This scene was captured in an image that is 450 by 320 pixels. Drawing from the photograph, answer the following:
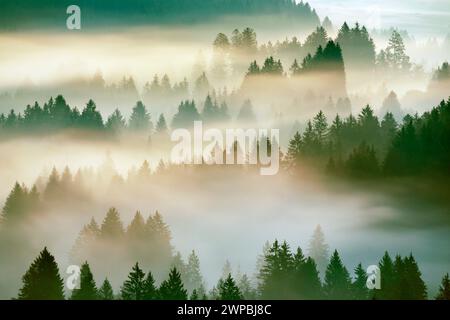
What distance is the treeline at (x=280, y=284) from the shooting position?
33344 mm

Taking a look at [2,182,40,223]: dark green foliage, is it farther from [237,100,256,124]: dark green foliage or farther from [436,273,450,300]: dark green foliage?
[436,273,450,300]: dark green foliage

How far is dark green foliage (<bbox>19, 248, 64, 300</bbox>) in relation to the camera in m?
33.0

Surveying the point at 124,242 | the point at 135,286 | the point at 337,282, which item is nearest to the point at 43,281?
the point at 135,286

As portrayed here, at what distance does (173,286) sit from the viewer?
113ft

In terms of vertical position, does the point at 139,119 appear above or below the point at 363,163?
above

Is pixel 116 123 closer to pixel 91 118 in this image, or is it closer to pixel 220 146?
pixel 91 118

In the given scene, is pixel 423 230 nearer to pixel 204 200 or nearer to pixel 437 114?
pixel 437 114

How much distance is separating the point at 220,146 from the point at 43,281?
1234cm

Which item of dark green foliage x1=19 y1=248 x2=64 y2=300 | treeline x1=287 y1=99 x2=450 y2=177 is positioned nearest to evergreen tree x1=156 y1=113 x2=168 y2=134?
treeline x1=287 y1=99 x2=450 y2=177

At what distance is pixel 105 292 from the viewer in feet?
113

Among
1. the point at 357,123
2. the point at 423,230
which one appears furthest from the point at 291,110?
the point at 423,230

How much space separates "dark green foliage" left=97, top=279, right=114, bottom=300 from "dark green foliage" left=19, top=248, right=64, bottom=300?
1921 mm

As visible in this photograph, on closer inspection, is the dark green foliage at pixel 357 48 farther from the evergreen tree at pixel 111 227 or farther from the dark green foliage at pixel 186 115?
the evergreen tree at pixel 111 227
